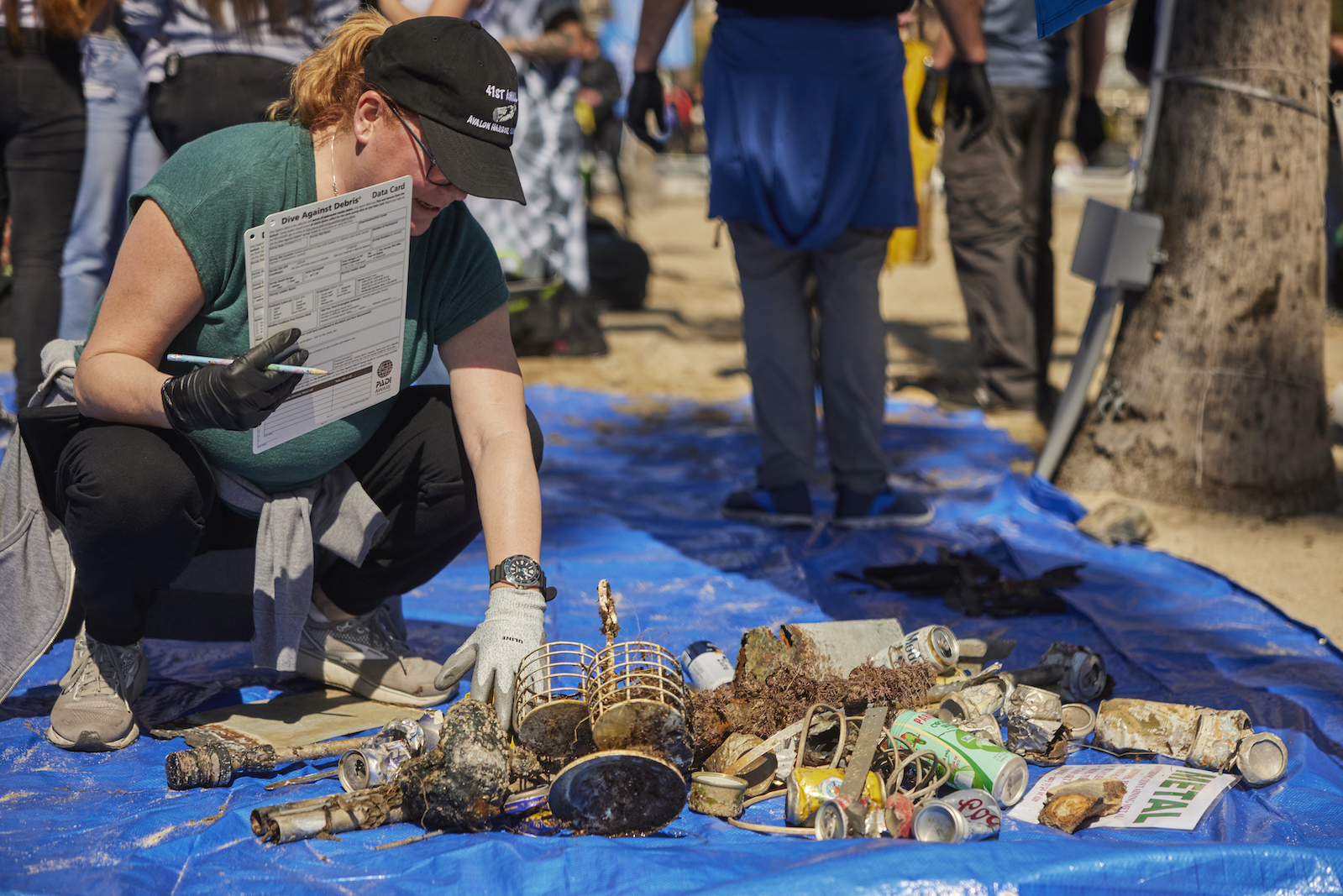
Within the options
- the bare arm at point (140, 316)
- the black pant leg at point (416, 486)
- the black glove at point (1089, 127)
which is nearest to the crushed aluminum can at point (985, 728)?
the black pant leg at point (416, 486)

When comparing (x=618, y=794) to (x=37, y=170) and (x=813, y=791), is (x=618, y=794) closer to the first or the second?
(x=813, y=791)

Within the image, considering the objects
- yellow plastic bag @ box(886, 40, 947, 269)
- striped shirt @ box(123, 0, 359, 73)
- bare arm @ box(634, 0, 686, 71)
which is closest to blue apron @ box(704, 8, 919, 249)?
bare arm @ box(634, 0, 686, 71)

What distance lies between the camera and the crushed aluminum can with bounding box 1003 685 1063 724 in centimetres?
199

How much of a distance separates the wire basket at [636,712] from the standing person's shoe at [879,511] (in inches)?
66.9

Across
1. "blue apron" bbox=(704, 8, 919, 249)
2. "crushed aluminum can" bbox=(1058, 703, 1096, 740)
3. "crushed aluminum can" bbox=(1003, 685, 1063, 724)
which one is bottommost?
"crushed aluminum can" bbox=(1058, 703, 1096, 740)

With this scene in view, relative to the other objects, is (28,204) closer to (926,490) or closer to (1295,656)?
(926,490)

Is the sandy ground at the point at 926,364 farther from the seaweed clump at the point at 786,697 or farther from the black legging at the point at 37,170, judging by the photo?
the black legging at the point at 37,170

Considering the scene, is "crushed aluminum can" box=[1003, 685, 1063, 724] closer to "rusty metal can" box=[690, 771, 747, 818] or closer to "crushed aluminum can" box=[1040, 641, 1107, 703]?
"crushed aluminum can" box=[1040, 641, 1107, 703]

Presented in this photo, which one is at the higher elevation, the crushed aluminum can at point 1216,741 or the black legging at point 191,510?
the black legging at point 191,510

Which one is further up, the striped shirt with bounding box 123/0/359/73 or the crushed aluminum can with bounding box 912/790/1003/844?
the striped shirt with bounding box 123/0/359/73

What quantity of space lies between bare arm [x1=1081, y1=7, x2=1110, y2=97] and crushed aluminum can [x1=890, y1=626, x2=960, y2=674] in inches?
124

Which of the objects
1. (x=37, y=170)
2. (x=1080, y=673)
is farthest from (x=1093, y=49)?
(x=37, y=170)

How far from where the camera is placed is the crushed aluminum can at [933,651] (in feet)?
6.94

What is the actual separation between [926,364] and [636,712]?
4.53 metres
